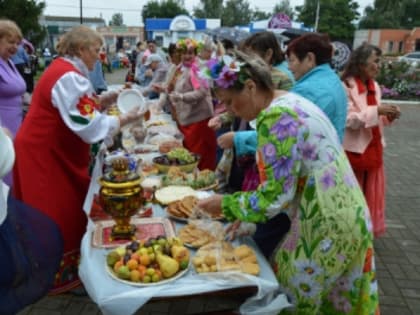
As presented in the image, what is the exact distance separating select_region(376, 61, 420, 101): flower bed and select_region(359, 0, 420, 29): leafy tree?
166 feet

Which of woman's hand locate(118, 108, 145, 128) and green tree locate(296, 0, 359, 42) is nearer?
woman's hand locate(118, 108, 145, 128)

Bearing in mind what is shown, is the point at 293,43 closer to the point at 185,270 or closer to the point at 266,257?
the point at 266,257

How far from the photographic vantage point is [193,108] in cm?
421

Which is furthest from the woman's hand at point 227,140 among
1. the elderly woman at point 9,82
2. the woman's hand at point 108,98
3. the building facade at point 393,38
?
the building facade at point 393,38

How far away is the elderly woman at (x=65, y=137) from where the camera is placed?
2150mm

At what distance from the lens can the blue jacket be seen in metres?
2.44

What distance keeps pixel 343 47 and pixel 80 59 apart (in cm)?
969

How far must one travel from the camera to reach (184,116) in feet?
13.9

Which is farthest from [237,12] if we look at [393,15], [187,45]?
[187,45]

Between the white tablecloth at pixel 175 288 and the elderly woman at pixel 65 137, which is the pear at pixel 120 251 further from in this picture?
the elderly woman at pixel 65 137

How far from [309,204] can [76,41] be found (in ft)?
5.49

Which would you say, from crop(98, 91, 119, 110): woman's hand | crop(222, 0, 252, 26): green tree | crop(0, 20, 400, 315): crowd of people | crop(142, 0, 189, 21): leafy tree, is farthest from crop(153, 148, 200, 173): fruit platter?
crop(222, 0, 252, 26): green tree

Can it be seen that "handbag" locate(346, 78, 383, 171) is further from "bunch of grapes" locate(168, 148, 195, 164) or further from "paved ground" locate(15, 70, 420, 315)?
"bunch of grapes" locate(168, 148, 195, 164)

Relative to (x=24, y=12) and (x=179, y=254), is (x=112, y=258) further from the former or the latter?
(x=24, y=12)
